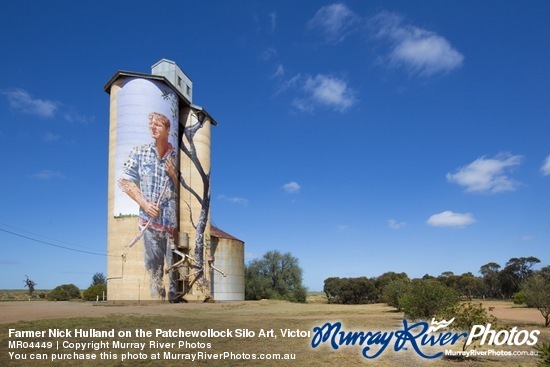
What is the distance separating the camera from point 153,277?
54.4m

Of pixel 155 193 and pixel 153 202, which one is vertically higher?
pixel 155 193

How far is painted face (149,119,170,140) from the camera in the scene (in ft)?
189

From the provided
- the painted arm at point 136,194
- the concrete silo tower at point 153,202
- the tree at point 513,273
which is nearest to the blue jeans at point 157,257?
the concrete silo tower at point 153,202

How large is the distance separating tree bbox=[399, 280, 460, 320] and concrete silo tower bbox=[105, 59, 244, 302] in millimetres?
36097

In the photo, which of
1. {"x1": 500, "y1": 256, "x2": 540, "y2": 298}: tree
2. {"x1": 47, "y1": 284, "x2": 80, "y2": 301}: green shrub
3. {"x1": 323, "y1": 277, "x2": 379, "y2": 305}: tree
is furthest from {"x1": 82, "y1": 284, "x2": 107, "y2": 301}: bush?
{"x1": 500, "y1": 256, "x2": 540, "y2": 298}: tree

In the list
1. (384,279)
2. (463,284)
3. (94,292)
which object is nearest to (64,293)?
(94,292)

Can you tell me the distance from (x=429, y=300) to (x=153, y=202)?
38941mm

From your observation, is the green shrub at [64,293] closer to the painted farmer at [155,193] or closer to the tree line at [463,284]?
the painted farmer at [155,193]

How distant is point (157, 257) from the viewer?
55.5 metres

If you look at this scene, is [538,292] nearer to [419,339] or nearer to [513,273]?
[419,339]

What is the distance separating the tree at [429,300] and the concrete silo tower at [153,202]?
36.1m

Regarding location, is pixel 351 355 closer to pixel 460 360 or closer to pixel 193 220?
pixel 460 360

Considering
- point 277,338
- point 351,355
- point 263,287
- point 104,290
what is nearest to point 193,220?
point 104,290

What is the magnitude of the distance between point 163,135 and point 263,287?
40228mm
